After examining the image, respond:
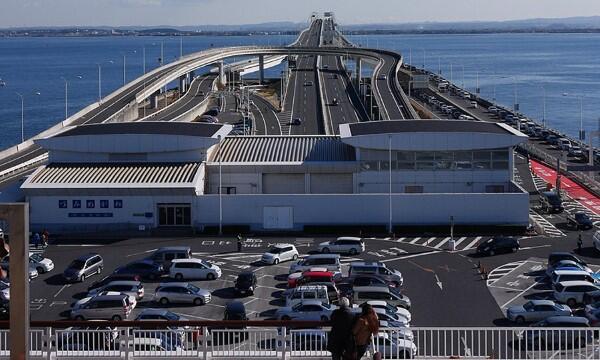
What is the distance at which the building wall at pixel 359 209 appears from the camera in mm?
15016

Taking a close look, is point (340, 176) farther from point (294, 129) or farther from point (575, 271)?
point (294, 129)

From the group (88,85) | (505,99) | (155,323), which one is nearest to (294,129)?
(505,99)

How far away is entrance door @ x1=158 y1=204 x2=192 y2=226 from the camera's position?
15.1 m

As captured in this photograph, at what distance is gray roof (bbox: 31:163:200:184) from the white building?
0.02 m

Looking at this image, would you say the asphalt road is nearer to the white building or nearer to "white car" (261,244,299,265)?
the white building

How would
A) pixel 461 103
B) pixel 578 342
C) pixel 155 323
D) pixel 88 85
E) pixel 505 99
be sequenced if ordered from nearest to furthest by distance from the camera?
pixel 155 323, pixel 578 342, pixel 461 103, pixel 505 99, pixel 88 85

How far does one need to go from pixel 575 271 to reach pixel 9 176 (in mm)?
12524

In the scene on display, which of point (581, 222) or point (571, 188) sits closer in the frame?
point (581, 222)

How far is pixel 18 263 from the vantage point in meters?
3.71

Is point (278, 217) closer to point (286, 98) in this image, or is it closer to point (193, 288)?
point (193, 288)

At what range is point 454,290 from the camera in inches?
448

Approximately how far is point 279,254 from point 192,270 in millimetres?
1441

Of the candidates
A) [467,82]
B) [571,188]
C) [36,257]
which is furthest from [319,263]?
[467,82]

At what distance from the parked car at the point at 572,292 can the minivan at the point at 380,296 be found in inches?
71.2
